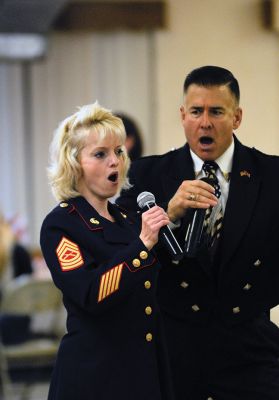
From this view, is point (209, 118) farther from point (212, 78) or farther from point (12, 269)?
point (12, 269)

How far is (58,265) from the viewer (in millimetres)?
2107

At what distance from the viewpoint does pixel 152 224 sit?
2062 mm

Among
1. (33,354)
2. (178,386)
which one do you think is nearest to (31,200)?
(33,354)

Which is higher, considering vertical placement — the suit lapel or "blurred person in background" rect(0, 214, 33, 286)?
the suit lapel

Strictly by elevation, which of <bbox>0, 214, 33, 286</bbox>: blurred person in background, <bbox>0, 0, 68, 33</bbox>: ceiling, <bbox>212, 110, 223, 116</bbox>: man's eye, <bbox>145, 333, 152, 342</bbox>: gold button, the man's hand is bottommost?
<bbox>0, 214, 33, 286</bbox>: blurred person in background

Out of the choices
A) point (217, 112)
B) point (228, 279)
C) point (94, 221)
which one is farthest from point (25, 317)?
point (94, 221)

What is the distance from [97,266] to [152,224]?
17cm

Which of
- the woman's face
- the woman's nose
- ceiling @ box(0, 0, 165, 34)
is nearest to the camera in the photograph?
the woman's face

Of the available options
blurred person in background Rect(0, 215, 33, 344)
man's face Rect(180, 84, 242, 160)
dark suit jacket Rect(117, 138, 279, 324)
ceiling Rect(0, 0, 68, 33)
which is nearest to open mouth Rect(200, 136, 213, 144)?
man's face Rect(180, 84, 242, 160)

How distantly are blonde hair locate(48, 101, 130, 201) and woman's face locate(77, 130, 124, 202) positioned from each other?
1cm

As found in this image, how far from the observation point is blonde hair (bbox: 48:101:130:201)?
2.18 meters

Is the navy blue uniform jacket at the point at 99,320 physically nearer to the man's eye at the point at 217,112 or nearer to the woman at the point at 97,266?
the woman at the point at 97,266

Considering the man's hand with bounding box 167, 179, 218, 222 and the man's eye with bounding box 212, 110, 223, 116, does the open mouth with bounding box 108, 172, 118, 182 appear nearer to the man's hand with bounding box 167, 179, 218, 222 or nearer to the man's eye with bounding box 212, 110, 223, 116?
the man's hand with bounding box 167, 179, 218, 222

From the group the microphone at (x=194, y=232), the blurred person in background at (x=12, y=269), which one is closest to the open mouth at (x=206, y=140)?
the microphone at (x=194, y=232)
